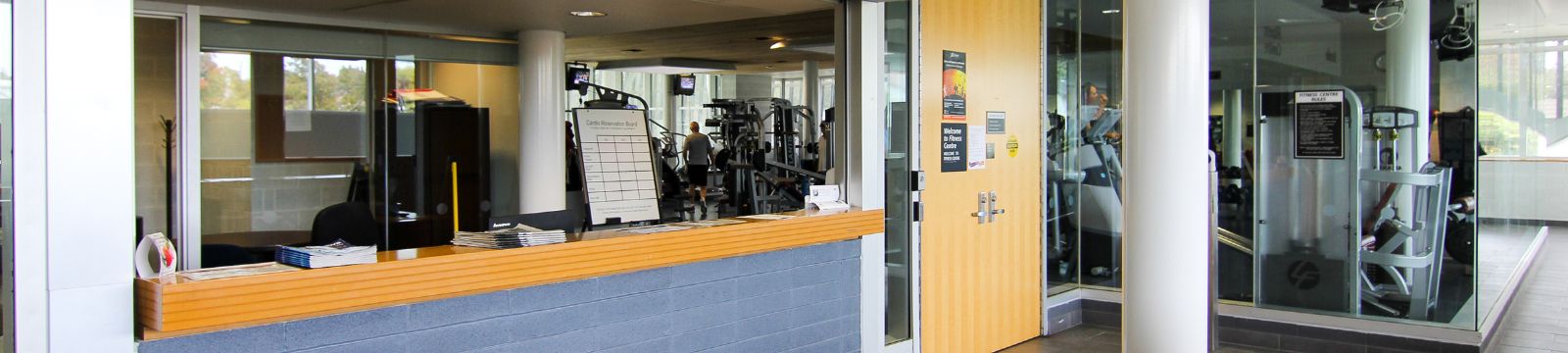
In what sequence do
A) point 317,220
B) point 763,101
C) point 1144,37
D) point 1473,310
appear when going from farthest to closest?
point 763,101 < point 1473,310 < point 317,220 < point 1144,37

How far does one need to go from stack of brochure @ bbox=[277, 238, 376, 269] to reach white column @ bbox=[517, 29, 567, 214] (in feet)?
15.7

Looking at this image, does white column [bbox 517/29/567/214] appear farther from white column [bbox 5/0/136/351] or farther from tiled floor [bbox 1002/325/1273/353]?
white column [bbox 5/0/136/351]

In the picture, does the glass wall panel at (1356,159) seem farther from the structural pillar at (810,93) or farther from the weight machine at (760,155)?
the structural pillar at (810,93)

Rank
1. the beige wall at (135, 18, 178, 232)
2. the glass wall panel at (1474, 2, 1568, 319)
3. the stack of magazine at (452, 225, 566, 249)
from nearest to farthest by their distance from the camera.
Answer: the stack of magazine at (452, 225, 566, 249) → the beige wall at (135, 18, 178, 232) → the glass wall panel at (1474, 2, 1568, 319)

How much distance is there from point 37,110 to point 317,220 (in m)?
3.03

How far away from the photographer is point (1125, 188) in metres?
4.58

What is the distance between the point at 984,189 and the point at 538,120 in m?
3.54

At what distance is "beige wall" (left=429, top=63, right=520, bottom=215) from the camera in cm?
792

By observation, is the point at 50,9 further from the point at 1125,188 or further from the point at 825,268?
the point at 1125,188

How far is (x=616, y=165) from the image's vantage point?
754 cm

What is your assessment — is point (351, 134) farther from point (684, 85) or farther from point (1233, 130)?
point (684, 85)

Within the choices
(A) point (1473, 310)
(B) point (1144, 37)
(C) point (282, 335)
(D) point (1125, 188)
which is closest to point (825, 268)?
(D) point (1125, 188)

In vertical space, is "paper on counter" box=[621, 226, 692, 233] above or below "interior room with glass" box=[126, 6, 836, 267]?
below

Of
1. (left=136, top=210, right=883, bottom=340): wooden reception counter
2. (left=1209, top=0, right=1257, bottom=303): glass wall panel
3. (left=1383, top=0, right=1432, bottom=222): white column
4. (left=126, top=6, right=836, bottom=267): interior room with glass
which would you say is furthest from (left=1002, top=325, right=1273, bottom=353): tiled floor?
(left=136, top=210, right=883, bottom=340): wooden reception counter
